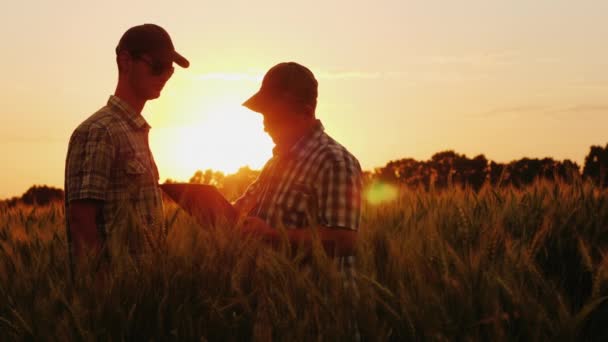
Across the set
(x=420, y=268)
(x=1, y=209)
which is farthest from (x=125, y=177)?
(x=1, y=209)

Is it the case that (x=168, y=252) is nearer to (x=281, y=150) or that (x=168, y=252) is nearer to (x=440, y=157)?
(x=281, y=150)

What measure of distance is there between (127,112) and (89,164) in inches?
15.6

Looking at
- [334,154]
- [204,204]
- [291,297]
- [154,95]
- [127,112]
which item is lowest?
[291,297]

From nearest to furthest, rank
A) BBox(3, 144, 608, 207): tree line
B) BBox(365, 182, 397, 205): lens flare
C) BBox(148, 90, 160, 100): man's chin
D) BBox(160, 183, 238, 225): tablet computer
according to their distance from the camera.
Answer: BBox(160, 183, 238, 225): tablet computer < BBox(148, 90, 160, 100): man's chin < BBox(365, 182, 397, 205): lens flare < BBox(3, 144, 608, 207): tree line

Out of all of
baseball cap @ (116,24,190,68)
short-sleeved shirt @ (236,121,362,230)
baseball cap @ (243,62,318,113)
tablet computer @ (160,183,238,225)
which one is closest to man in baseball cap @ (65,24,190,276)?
baseball cap @ (116,24,190,68)

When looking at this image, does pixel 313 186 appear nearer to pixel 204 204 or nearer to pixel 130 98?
pixel 204 204

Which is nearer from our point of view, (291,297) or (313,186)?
(291,297)

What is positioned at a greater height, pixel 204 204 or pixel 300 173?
pixel 300 173

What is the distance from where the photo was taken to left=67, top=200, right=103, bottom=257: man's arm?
316 centimetres

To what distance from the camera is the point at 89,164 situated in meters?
3.30

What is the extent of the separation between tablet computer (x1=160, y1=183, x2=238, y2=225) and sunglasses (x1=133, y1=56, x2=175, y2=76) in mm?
750

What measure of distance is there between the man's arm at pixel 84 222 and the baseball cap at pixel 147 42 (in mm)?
838

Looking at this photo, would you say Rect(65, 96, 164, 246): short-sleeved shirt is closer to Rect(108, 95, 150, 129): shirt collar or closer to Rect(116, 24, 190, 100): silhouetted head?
Rect(108, 95, 150, 129): shirt collar

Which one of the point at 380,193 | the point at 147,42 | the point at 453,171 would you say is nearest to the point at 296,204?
the point at 147,42
